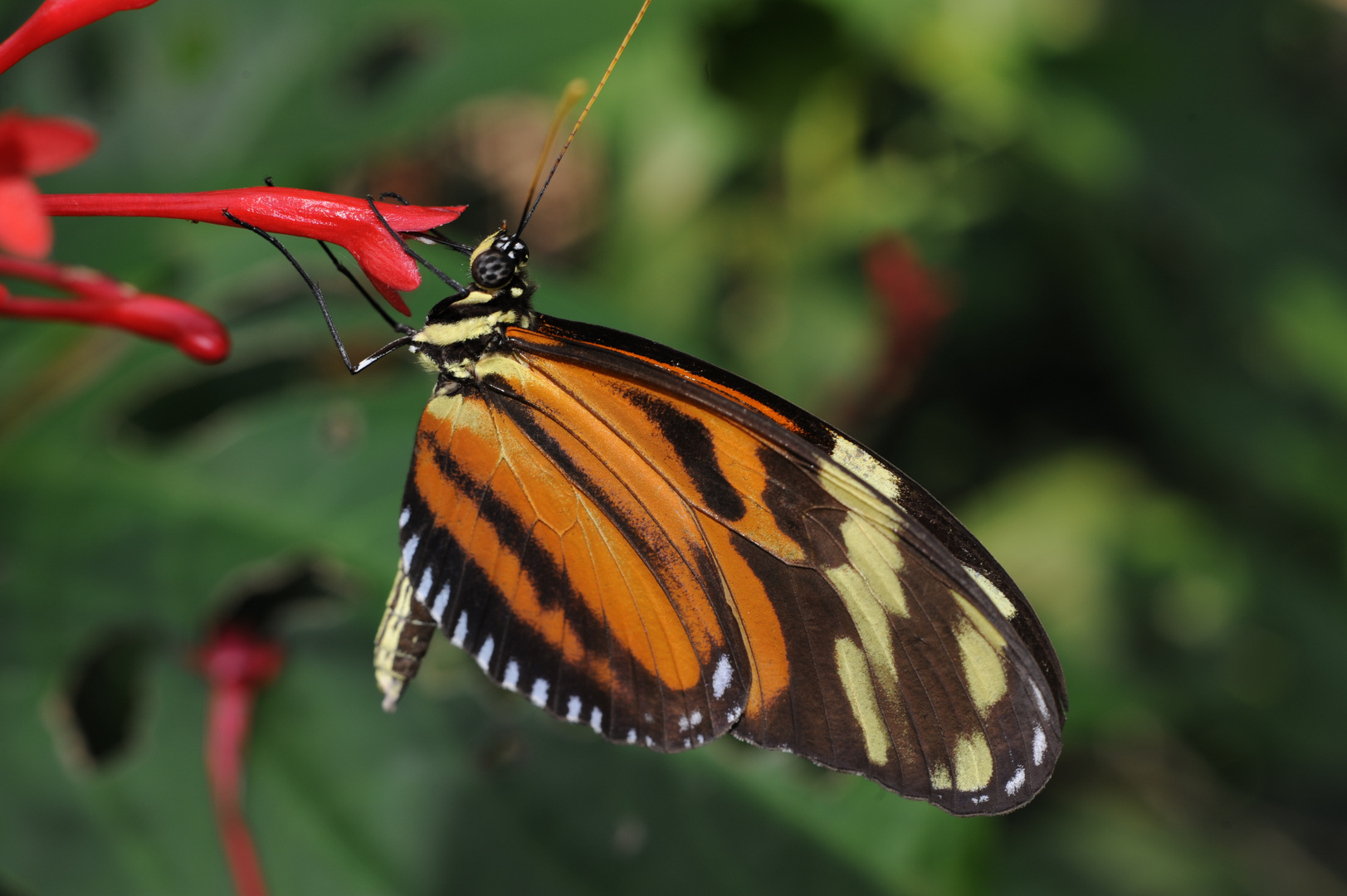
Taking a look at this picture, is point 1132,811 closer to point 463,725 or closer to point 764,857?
point 764,857

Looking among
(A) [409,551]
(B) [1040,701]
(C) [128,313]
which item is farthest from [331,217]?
(B) [1040,701]

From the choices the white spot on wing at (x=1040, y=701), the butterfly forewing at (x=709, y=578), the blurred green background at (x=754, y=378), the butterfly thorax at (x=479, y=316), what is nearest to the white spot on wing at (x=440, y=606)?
the butterfly forewing at (x=709, y=578)

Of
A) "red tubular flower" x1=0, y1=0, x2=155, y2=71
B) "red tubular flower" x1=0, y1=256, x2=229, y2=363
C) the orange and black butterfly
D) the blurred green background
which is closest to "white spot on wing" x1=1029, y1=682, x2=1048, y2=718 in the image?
the orange and black butterfly

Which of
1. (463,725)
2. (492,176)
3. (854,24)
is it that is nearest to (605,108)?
(854,24)

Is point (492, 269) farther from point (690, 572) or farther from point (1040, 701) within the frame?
point (1040, 701)

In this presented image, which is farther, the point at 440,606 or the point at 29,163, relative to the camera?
the point at 440,606

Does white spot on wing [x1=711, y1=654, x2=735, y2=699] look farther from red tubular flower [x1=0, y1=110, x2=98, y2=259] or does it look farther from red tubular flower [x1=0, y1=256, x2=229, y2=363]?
red tubular flower [x1=0, y1=110, x2=98, y2=259]

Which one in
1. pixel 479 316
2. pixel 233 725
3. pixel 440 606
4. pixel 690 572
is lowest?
pixel 233 725
